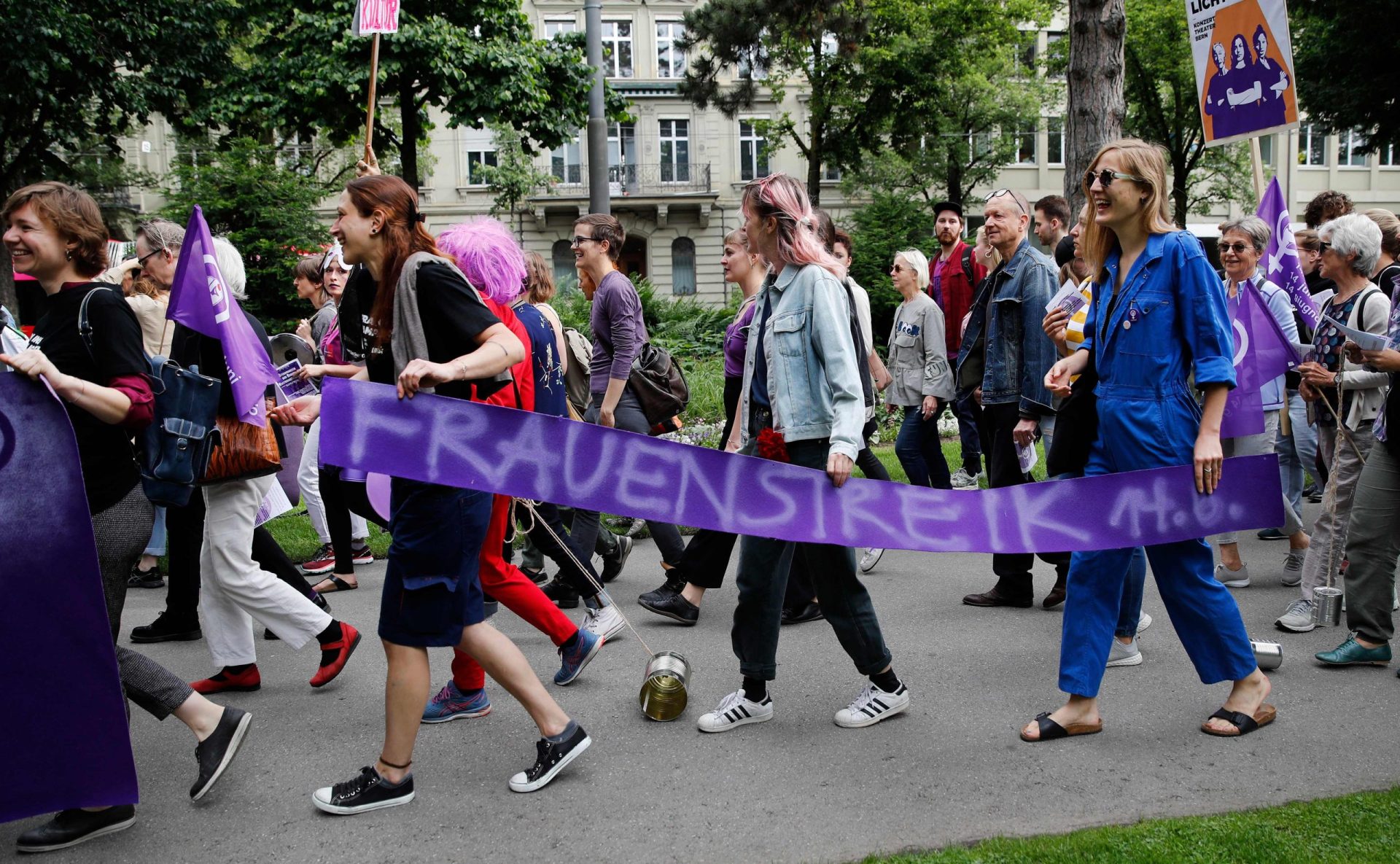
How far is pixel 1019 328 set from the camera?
19.5 ft

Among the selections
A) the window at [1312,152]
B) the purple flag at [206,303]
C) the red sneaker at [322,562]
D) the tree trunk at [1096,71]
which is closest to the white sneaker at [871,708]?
the purple flag at [206,303]

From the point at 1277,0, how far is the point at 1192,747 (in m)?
3.84

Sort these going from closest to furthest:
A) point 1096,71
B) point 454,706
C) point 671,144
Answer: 1. point 454,706
2. point 1096,71
3. point 671,144

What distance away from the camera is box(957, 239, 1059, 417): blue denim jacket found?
5793 mm

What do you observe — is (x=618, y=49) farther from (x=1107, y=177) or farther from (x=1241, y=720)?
(x=1241, y=720)

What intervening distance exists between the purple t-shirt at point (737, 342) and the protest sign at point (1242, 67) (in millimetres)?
2582

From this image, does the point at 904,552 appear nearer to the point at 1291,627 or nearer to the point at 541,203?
the point at 1291,627

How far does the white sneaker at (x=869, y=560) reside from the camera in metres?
6.93

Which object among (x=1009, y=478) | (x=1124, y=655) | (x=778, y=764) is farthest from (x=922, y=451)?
(x=778, y=764)

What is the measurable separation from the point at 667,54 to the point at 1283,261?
136ft

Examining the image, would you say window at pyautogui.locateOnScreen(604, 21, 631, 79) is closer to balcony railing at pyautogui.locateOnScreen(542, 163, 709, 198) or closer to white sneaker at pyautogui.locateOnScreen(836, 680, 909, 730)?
balcony railing at pyautogui.locateOnScreen(542, 163, 709, 198)

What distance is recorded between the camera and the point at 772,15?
1466cm

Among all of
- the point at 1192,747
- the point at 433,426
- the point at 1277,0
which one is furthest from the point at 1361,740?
the point at 1277,0

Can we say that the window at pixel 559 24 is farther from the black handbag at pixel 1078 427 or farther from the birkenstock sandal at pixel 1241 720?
the birkenstock sandal at pixel 1241 720
